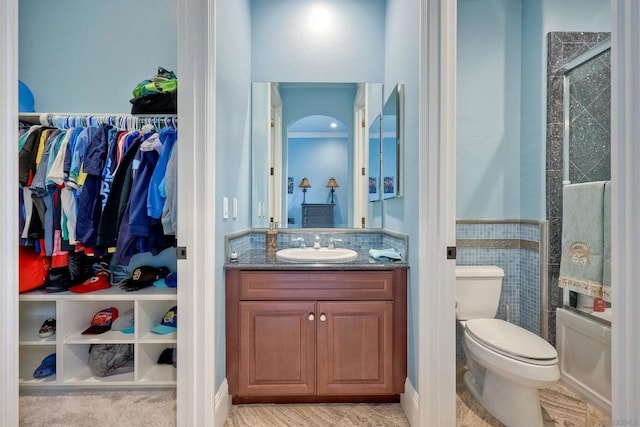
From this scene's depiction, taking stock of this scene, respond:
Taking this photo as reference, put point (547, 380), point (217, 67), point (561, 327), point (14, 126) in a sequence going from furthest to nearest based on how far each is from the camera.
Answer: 1. point (561, 327)
2. point (217, 67)
3. point (547, 380)
4. point (14, 126)

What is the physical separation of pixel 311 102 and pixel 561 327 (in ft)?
7.36

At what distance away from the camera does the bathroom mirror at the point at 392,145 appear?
2.01 meters

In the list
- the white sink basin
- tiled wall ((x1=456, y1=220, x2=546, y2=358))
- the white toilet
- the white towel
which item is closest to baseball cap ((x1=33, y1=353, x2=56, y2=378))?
the white sink basin

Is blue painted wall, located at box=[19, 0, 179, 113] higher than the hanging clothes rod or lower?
higher

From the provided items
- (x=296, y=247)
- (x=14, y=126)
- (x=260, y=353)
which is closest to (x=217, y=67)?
(x=14, y=126)

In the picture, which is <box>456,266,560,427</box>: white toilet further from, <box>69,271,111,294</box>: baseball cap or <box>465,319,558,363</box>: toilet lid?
<box>69,271,111,294</box>: baseball cap

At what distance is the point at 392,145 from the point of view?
2.19 meters

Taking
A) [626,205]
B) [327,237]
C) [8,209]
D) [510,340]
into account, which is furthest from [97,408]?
[626,205]

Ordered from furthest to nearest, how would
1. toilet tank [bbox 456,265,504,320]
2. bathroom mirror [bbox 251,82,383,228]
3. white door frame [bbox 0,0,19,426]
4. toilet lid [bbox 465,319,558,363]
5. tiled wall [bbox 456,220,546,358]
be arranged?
1. bathroom mirror [bbox 251,82,383,228]
2. tiled wall [bbox 456,220,546,358]
3. toilet tank [bbox 456,265,504,320]
4. toilet lid [bbox 465,319,558,363]
5. white door frame [bbox 0,0,19,426]

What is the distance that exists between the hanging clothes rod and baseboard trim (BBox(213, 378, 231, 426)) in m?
1.54

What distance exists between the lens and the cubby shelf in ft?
6.33

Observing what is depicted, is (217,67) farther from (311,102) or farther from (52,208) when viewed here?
(52,208)

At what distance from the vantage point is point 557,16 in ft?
6.84

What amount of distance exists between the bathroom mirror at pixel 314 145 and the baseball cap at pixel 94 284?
3.77 feet
